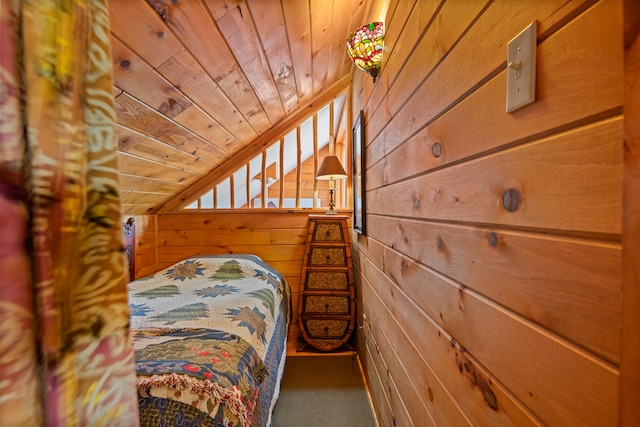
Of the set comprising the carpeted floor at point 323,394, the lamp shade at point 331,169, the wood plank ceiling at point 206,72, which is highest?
the wood plank ceiling at point 206,72

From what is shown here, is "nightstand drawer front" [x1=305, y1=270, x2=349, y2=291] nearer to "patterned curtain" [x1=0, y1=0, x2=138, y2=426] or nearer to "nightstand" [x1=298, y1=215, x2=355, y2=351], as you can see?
"nightstand" [x1=298, y1=215, x2=355, y2=351]

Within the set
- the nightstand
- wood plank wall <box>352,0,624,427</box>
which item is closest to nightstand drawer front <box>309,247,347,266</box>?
the nightstand

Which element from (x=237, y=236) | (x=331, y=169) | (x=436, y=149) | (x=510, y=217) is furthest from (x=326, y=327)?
(x=510, y=217)

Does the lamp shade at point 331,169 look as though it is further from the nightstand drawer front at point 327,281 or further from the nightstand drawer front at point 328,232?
the nightstand drawer front at point 327,281

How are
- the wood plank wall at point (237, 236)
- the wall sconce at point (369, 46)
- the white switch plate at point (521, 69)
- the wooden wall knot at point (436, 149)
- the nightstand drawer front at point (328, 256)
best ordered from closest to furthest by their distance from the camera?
the white switch plate at point (521, 69) < the wooden wall knot at point (436, 149) < the wall sconce at point (369, 46) < the nightstand drawer front at point (328, 256) < the wood plank wall at point (237, 236)

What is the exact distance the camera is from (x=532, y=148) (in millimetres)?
431

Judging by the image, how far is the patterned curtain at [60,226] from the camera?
34 cm

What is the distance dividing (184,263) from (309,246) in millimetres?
1082

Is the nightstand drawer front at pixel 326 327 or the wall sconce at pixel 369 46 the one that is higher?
the wall sconce at pixel 369 46

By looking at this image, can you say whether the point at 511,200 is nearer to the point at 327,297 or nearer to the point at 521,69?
the point at 521,69

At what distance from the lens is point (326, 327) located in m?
2.42

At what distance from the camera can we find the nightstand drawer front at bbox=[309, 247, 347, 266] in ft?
8.12

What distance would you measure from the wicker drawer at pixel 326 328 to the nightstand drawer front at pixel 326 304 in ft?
0.26

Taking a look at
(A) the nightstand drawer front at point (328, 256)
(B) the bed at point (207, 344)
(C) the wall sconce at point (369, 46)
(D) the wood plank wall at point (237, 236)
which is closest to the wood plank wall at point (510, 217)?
(C) the wall sconce at point (369, 46)
